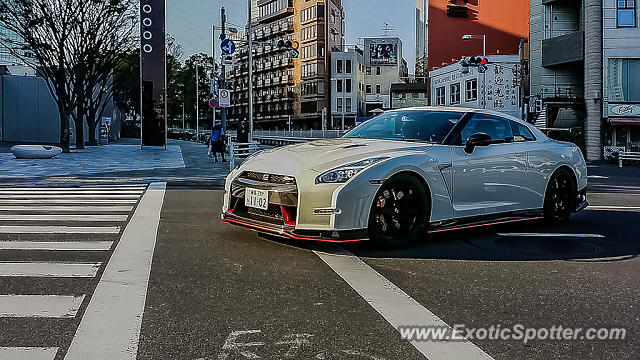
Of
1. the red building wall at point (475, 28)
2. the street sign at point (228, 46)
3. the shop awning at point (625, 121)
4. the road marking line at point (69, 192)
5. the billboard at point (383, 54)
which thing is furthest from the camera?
the billboard at point (383, 54)

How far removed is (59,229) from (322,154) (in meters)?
3.05

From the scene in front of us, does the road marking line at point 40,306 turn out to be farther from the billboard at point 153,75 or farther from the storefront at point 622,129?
the storefront at point 622,129

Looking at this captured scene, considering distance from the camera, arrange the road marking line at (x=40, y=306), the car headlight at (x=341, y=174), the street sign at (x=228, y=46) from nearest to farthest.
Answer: the road marking line at (x=40, y=306) < the car headlight at (x=341, y=174) < the street sign at (x=228, y=46)

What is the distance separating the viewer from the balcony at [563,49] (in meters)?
37.5

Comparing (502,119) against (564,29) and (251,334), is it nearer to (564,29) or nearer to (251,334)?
(251,334)

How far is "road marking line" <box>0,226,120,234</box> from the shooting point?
21.3 ft

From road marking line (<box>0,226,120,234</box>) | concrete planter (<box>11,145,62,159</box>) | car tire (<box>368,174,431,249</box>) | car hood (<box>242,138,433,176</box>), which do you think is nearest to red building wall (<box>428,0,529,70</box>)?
concrete planter (<box>11,145,62,159</box>)

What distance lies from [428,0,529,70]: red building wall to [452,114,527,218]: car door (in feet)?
170

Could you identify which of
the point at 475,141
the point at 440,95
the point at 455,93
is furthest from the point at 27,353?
the point at 440,95

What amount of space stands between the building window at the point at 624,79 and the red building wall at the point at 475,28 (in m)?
20.5

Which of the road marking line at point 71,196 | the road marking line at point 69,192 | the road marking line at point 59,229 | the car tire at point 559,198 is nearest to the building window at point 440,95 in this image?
the road marking line at point 69,192

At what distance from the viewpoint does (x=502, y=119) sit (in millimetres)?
7008

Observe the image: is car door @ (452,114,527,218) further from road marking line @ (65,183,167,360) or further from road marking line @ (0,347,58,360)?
road marking line @ (0,347,58,360)

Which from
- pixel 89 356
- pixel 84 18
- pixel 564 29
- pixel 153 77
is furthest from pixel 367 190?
pixel 564 29
